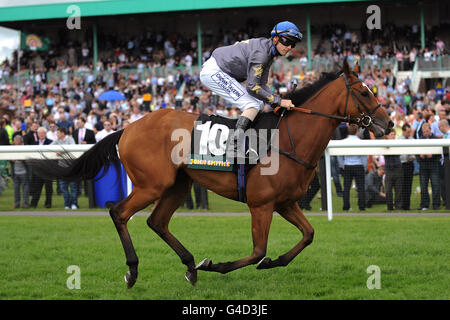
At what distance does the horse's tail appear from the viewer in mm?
5637

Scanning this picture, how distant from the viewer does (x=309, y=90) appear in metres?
5.11

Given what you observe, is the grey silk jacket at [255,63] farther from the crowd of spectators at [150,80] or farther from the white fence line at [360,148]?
the crowd of spectators at [150,80]

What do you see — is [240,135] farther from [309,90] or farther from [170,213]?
[170,213]

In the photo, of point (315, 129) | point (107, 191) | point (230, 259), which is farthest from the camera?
point (107, 191)

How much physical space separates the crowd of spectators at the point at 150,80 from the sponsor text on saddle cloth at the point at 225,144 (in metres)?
10.6

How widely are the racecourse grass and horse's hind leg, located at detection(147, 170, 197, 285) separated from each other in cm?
27

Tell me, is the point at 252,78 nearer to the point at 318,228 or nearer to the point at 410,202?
the point at 318,228

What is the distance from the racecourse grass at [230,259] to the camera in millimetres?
4754

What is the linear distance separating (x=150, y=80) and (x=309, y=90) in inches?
742

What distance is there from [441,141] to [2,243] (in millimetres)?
6203

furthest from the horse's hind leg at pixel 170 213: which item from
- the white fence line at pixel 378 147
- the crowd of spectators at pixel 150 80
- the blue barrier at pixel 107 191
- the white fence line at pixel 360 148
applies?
the crowd of spectators at pixel 150 80

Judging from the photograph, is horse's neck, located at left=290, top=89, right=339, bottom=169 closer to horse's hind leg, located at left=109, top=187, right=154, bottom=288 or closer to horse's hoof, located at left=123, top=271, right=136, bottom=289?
horse's hind leg, located at left=109, top=187, right=154, bottom=288

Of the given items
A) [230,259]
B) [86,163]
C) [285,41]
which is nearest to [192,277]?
[230,259]

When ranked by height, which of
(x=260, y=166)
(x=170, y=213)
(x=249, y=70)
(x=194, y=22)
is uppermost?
(x=194, y=22)
